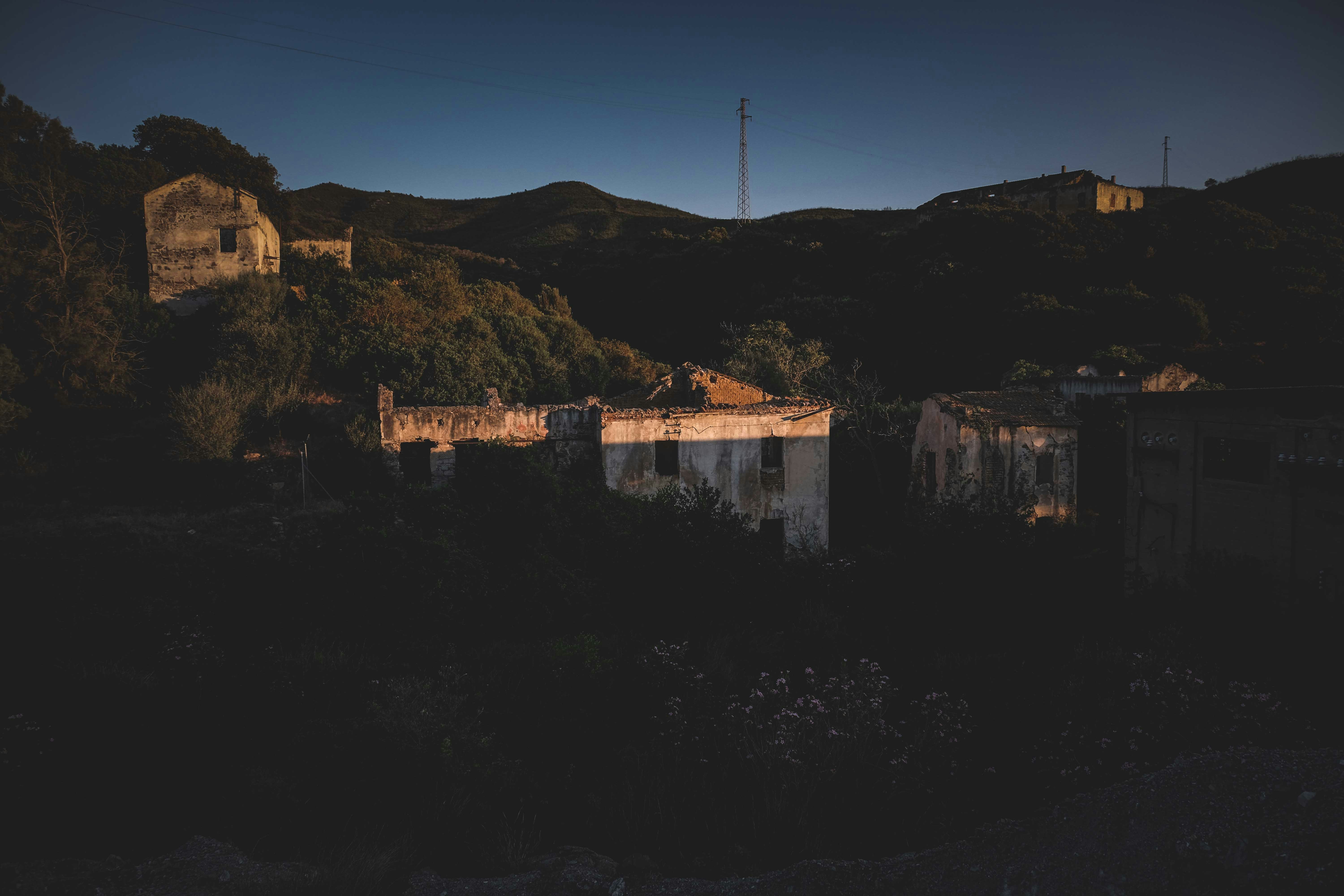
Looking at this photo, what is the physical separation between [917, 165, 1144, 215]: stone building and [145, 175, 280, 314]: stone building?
45959 mm

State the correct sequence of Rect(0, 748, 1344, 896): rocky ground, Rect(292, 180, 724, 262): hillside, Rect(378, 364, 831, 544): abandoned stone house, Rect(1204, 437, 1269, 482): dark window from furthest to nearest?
Rect(292, 180, 724, 262): hillside
Rect(378, 364, 831, 544): abandoned stone house
Rect(1204, 437, 1269, 482): dark window
Rect(0, 748, 1344, 896): rocky ground

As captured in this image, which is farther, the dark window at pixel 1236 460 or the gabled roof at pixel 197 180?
the gabled roof at pixel 197 180

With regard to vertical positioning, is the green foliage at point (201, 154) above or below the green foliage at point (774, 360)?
above

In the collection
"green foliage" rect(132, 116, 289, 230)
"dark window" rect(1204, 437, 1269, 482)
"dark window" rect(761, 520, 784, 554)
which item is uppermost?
"green foliage" rect(132, 116, 289, 230)

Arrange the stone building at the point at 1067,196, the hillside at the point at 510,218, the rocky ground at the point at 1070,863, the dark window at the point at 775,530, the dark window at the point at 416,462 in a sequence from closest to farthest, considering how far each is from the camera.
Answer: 1. the rocky ground at the point at 1070,863
2. the dark window at the point at 775,530
3. the dark window at the point at 416,462
4. the stone building at the point at 1067,196
5. the hillside at the point at 510,218

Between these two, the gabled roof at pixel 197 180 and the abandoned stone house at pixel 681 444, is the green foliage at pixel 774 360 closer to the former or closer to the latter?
the abandoned stone house at pixel 681 444

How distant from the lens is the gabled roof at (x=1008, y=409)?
18469mm

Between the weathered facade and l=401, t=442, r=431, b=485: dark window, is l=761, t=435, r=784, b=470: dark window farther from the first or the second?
the weathered facade

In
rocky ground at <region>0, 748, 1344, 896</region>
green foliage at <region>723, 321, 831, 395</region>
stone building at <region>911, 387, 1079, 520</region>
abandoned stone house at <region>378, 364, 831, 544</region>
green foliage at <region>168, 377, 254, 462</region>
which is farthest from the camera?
green foliage at <region>723, 321, 831, 395</region>

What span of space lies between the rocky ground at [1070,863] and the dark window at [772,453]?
1321 centimetres

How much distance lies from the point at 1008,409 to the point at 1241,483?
6496 mm

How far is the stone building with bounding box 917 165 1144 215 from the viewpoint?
5600 centimetres

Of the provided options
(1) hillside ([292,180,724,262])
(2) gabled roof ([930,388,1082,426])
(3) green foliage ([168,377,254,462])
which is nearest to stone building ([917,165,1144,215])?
(1) hillside ([292,180,724,262])

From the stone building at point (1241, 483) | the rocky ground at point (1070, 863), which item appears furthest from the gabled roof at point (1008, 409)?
the rocky ground at point (1070, 863)
